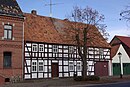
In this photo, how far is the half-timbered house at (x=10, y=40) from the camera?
34.8m

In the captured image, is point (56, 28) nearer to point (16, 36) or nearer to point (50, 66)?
point (50, 66)

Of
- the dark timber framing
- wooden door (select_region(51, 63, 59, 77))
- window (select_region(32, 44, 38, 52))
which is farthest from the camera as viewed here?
Result: wooden door (select_region(51, 63, 59, 77))

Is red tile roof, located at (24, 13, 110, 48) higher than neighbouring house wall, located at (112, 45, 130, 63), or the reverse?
red tile roof, located at (24, 13, 110, 48)

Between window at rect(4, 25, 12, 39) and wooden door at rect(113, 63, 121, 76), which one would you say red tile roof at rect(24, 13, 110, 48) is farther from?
wooden door at rect(113, 63, 121, 76)

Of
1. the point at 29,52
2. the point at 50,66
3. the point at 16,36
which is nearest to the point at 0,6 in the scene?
the point at 16,36

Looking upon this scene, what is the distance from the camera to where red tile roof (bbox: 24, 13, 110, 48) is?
134ft

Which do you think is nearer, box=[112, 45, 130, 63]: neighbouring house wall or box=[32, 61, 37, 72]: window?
box=[32, 61, 37, 72]: window

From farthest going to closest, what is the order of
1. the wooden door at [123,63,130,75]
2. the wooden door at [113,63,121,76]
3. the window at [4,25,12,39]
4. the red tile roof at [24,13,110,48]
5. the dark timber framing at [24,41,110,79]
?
the wooden door at [123,63,130,75] → the wooden door at [113,63,121,76] → the red tile roof at [24,13,110,48] → the dark timber framing at [24,41,110,79] → the window at [4,25,12,39]

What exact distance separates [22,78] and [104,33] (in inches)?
500

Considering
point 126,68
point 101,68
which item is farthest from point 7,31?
point 126,68

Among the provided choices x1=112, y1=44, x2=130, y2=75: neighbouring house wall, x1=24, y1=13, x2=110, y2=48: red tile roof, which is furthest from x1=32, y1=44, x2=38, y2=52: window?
x1=112, y1=44, x2=130, y2=75: neighbouring house wall

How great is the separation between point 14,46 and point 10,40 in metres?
0.94

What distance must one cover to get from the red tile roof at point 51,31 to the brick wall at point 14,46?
90.2 inches

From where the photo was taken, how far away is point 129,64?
5728 cm
